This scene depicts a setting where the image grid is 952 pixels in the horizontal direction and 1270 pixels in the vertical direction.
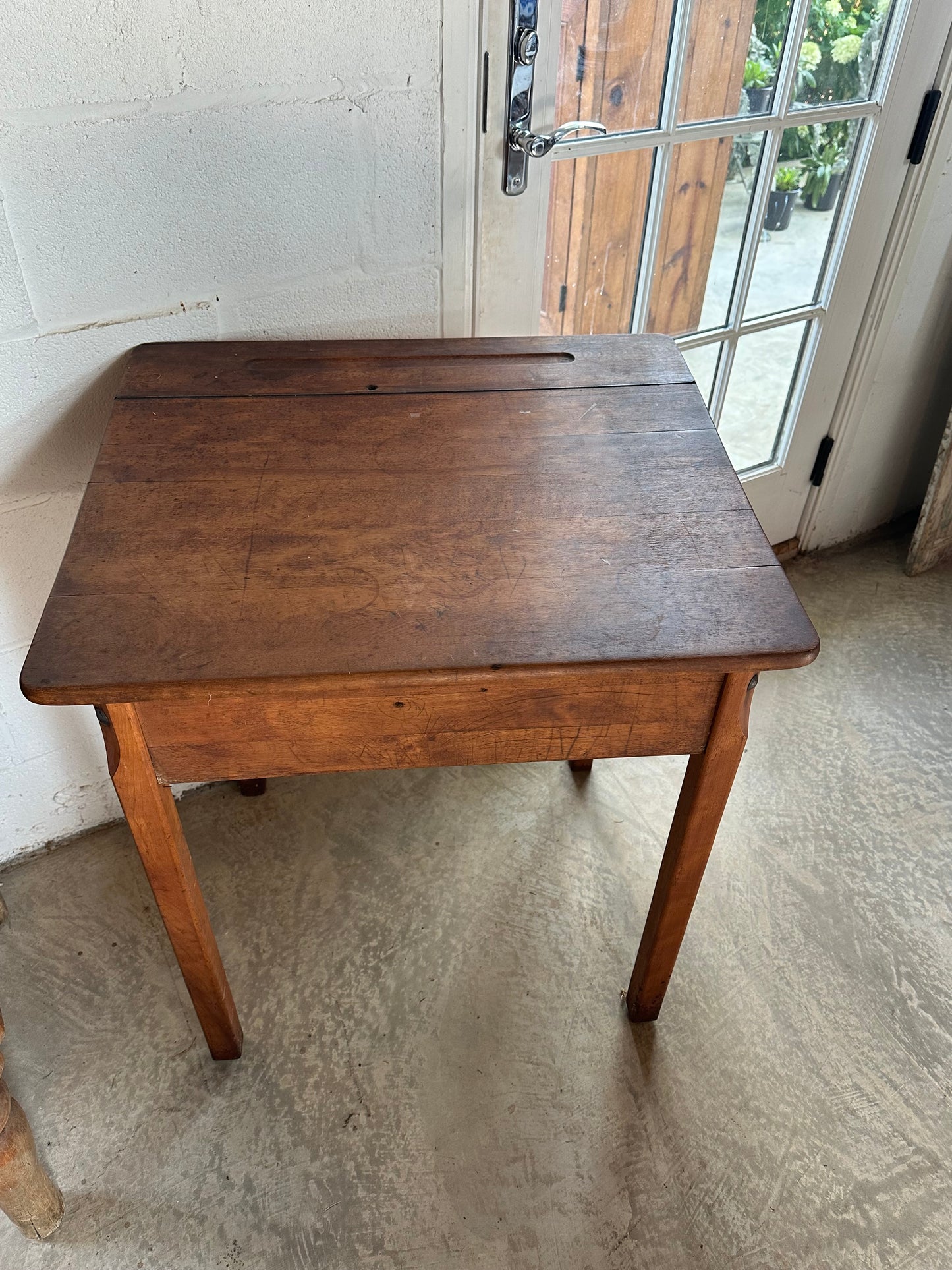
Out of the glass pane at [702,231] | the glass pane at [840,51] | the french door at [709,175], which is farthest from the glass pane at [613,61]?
the glass pane at [840,51]

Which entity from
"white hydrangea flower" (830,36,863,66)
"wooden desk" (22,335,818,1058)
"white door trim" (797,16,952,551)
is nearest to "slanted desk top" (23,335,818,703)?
"wooden desk" (22,335,818,1058)

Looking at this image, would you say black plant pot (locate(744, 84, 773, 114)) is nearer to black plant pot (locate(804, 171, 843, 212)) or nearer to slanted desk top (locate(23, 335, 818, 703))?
black plant pot (locate(804, 171, 843, 212))

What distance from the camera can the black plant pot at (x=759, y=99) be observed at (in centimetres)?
166

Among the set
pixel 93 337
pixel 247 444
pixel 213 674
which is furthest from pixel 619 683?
pixel 93 337

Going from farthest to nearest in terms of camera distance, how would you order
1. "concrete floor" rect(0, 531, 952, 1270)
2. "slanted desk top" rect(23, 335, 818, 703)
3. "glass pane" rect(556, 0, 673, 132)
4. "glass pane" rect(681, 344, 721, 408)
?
1. "glass pane" rect(681, 344, 721, 408)
2. "glass pane" rect(556, 0, 673, 132)
3. "concrete floor" rect(0, 531, 952, 1270)
4. "slanted desk top" rect(23, 335, 818, 703)

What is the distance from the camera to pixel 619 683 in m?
1.02

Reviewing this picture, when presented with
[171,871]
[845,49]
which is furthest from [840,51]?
[171,871]

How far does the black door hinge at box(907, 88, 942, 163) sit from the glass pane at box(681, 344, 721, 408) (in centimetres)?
51

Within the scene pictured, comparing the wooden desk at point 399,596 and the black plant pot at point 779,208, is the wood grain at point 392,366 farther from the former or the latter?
the black plant pot at point 779,208

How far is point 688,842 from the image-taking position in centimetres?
121

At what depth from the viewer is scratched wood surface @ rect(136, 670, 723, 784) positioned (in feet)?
3.24

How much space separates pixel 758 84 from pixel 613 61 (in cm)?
33

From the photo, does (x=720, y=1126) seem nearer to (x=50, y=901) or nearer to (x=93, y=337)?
(x=50, y=901)

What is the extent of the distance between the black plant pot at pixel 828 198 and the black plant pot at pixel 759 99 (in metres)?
0.22
